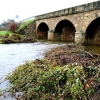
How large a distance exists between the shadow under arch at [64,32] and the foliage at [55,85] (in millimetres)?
18274

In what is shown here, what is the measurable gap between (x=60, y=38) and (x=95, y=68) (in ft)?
63.8

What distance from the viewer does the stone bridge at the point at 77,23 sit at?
677 inches

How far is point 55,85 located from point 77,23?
15.3m

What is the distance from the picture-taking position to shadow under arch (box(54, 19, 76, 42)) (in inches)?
914

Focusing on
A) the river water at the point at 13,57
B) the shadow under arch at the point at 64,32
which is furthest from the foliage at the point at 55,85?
the shadow under arch at the point at 64,32

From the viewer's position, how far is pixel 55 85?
4.54 meters

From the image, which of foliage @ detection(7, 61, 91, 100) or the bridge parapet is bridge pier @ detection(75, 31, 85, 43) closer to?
the bridge parapet

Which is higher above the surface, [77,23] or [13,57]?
[77,23]

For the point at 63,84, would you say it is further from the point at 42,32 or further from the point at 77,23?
the point at 42,32

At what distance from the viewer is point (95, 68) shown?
189 inches

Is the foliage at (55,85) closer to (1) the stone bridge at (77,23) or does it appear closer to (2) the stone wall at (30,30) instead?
(1) the stone bridge at (77,23)

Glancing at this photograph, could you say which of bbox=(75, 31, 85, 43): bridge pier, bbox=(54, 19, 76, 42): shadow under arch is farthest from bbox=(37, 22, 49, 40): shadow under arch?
bbox=(75, 31, 85, 43): bridge pier

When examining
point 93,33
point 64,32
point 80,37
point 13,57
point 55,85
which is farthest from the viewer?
point 64,32

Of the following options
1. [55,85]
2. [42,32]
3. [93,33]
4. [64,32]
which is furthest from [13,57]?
[42,32]
